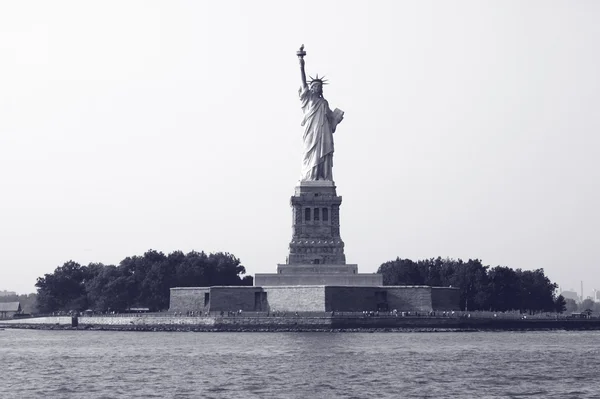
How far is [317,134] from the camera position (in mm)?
99250

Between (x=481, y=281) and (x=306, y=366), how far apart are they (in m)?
54.5

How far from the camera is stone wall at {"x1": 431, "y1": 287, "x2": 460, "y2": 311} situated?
94875mm

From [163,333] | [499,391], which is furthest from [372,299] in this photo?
[499,391]

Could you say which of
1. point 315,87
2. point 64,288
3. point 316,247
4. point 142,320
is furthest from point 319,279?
point 64,288

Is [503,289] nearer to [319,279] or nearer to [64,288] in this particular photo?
[319,279]

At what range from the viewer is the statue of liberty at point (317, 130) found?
9894 centimetres

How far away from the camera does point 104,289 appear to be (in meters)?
118

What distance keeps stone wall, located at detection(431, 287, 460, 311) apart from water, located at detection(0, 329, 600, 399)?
8.07 metres

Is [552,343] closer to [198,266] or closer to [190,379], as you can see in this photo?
[190,379]

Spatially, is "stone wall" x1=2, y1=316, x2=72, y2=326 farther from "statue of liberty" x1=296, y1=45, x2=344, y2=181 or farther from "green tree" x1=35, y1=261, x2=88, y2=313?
"statue of liberty" x1=296, y1=45, x2=344, y2=181

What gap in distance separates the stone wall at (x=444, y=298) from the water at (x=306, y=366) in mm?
8072

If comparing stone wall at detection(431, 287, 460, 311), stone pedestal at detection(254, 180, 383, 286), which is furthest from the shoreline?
stone pedestal at detection(254, 180, 383, 286)

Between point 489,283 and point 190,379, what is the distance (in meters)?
60.8

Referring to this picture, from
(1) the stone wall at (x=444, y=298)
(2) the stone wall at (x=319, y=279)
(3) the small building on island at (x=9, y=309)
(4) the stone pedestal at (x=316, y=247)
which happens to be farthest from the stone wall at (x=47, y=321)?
(1) the stone wall at (x=444, y=298)
